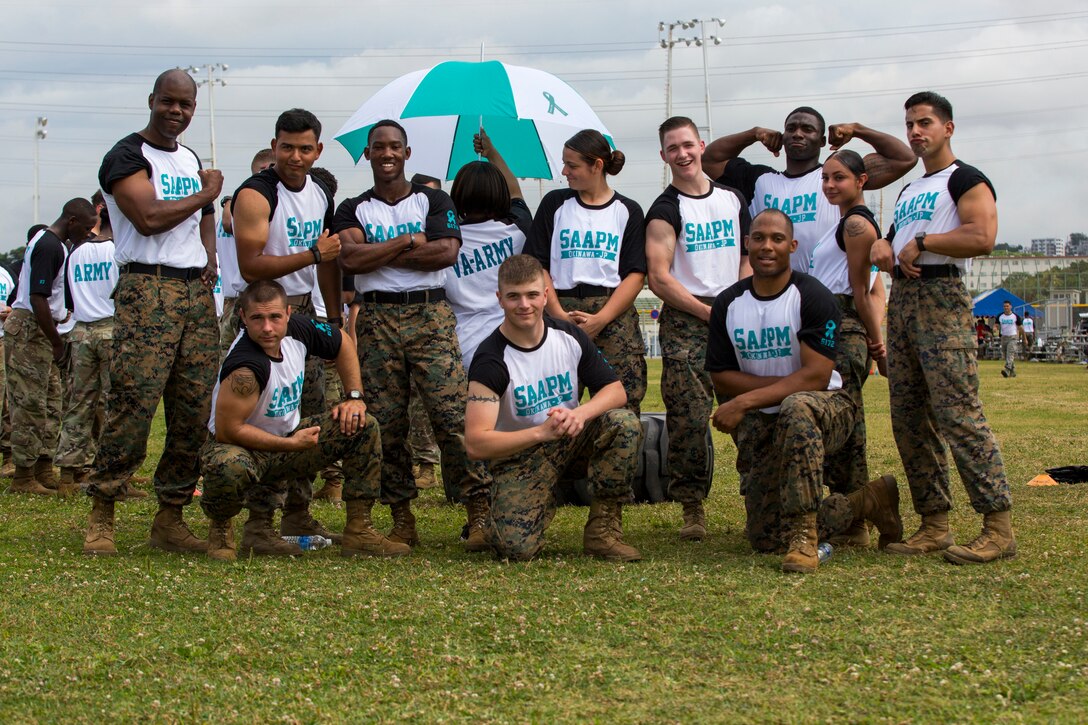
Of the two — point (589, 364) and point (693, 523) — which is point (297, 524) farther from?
point (693, 523)

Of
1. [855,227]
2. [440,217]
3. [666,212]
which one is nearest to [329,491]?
[440,217]

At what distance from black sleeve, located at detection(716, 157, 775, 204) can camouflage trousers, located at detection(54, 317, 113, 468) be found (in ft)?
18.5

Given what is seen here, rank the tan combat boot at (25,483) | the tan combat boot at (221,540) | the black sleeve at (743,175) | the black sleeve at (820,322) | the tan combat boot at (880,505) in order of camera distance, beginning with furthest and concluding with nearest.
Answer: the tan combat boot at (25,483) → the black sleeve at (743,175) → the tan combat boot at (221,540) → the tan combat boot at (880,505) → the black sleeve at (820,322)

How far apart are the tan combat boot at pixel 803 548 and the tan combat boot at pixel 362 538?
7.44 ft

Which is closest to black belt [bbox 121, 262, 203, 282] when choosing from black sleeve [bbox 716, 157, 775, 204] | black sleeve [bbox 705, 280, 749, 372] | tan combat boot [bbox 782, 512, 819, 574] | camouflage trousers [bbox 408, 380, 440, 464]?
black sleeve [bbox 705, 280, 749, 372]

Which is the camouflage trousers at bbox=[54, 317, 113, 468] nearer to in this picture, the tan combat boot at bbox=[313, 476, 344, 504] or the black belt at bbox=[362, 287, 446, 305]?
the tan combat boot at bbox=[313, 476, 344, 504]

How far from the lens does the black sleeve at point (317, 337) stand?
6.66m

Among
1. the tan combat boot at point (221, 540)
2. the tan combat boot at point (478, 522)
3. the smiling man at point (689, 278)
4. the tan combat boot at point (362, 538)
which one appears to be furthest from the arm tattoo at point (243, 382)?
the smiling man at point (689, 278)

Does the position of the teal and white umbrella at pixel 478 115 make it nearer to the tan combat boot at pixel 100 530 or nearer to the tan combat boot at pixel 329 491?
the tan combat boot at pixel 329 491

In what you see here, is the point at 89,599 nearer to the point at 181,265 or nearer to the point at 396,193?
the point at 181,265

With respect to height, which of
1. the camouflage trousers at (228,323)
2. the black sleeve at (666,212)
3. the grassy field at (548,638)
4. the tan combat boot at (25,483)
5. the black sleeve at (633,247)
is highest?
the black sleeve at (666,212)

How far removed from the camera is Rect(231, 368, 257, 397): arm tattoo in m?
6.29

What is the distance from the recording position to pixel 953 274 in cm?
624

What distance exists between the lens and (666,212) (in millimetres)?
7266
